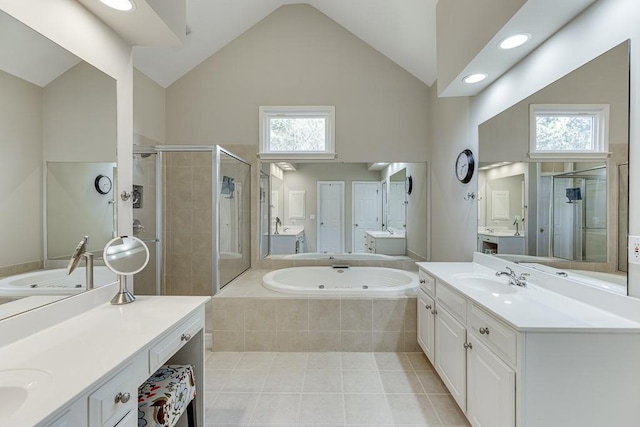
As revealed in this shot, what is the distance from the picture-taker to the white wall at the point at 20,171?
3.62ft

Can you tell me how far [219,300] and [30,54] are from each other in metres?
2.11

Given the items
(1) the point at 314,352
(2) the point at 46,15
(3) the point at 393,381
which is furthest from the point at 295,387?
(2) the point at 46,15

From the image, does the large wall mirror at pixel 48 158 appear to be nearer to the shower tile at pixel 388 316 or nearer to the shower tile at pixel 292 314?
the shower tile at pixel 292 314

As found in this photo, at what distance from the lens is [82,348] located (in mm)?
1018

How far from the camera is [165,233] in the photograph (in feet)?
12.3

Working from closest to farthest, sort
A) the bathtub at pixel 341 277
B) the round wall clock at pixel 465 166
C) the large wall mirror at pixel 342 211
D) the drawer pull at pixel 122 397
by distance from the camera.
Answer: the drawer pull at pixel 122 397 < the round wall clock at pixel 465 166 < the bathtub at pixel 341 277 < the large wall mirror at pixel 342 211

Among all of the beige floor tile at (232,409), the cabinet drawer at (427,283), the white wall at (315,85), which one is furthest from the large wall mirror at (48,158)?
the white wall at (315,85)

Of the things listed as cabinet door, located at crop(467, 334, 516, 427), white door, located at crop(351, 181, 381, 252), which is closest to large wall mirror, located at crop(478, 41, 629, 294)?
cabinet door, located at crop(467, 334, 516, 427)

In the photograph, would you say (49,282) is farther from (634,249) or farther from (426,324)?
(634,249)

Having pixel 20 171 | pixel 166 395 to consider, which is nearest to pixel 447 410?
pixel 166 395

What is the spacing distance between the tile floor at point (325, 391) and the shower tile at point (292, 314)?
240 millimetres

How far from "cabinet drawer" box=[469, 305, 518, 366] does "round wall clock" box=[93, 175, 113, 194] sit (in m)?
2.08

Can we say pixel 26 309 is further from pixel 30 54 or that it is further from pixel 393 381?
pixel 393 381

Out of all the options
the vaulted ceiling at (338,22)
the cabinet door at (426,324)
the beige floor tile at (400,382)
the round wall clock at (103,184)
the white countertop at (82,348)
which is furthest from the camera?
the vaulted ceiling at (338,22)
